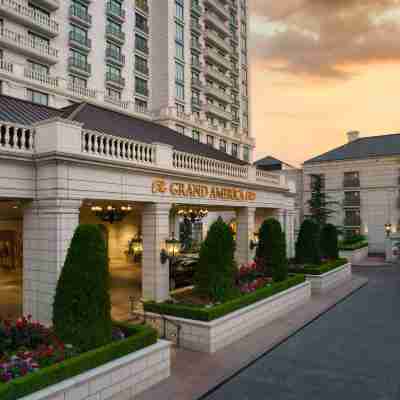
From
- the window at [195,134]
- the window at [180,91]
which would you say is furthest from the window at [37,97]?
the window at [195,134]

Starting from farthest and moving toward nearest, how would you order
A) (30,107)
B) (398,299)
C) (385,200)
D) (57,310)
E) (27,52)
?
1. (385,200)
2. (27,52)
3. (398,299)
4. (30,107)
5. (57,310)

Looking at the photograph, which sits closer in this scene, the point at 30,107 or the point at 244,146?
the point at 30,107

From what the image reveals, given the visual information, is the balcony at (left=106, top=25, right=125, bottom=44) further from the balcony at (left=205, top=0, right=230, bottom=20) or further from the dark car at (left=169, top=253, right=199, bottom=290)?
the dark car at (left=169, top=253, right=199, bottom=290)

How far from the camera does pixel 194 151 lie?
2098 cm

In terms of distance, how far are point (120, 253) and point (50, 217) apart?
2330 centimetres

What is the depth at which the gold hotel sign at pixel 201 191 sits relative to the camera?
15.7 m

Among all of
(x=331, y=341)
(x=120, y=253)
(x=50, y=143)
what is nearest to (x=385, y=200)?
(x=120, y=253)

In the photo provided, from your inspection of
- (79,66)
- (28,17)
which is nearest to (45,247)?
(28,17)

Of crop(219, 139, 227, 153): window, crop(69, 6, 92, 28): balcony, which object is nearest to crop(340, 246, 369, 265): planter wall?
crop(219, 139, 227, 153): window

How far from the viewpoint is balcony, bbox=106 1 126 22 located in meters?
41.2

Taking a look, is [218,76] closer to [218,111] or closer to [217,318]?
[218,111]

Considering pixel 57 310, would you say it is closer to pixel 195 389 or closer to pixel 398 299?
pixel 195 389

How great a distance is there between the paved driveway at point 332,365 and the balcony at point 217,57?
45.4 metres

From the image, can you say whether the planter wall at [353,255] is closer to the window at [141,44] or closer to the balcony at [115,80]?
the balcony at [115,80]
